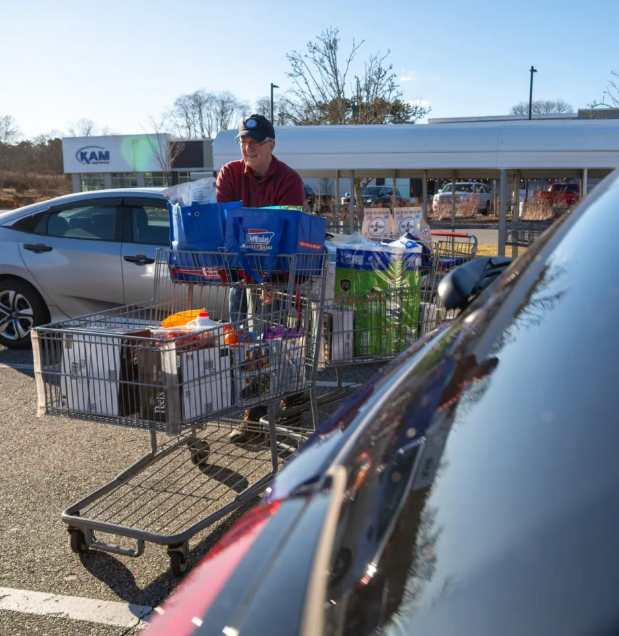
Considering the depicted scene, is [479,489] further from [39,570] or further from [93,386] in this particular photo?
[39,570]

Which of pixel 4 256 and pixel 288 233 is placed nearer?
pixel 288 233

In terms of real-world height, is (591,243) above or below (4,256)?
above

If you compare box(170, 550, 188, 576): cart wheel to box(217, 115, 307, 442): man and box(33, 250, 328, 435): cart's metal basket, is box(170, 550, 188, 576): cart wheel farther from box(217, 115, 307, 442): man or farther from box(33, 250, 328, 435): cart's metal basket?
box(217, 115, 307, 442): man

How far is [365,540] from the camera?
1.38m

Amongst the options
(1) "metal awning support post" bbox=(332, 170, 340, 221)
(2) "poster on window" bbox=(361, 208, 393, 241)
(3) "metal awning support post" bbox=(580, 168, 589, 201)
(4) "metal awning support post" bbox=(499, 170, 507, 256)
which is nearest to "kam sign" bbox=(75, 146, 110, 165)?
(1) "metal awning support post" bbox=(332, 170, 340, 221)

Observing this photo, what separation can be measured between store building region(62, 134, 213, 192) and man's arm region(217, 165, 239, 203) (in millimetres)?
45571

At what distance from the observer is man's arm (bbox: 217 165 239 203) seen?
4887 millimetres

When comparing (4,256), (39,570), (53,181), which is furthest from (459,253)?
(53,181)

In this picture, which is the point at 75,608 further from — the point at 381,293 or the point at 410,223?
the point at 410,223

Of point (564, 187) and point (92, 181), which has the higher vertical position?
point (92, 181)

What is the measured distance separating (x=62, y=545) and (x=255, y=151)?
2.58 metres

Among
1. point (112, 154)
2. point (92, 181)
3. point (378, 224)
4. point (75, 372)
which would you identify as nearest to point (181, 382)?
point (75, 372)

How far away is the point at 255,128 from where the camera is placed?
15.1 ft

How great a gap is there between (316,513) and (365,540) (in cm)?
15
